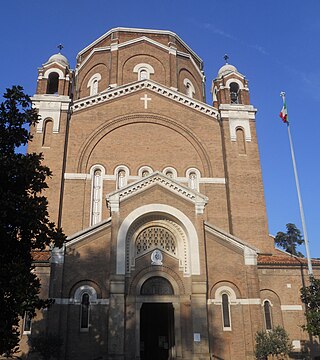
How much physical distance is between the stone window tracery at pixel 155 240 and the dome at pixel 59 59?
53.7 feet

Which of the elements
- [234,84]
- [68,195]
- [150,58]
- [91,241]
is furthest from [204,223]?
[150,58]

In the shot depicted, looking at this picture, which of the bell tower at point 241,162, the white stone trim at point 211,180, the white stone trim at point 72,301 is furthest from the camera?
the white stone trim at point 211,180

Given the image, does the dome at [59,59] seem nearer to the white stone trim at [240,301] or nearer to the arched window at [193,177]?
the arched window at [193,177]

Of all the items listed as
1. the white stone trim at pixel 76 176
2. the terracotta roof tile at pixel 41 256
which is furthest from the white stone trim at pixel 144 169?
the terracotta roof tile at pixel 41 256

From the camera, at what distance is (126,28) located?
38.2 meters

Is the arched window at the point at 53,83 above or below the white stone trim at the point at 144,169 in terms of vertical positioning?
above

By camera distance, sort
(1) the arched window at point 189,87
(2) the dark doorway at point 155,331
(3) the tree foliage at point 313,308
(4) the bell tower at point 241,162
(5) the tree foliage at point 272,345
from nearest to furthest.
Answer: (3) the tree foliage at point 313,308 < (5) the tree foliage at point 272,345 < (2) the dark doorway at point 155,331 < (4) the bell tower at point 241,162 < (1) the arched window at point 189,87

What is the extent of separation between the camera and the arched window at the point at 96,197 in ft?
87.8

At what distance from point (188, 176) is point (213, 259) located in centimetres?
792

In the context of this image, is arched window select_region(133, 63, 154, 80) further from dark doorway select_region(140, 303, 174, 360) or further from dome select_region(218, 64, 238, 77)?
dark doorway select_region(140, 303, 174, 360)

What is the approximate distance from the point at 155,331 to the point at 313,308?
9732 millimetres

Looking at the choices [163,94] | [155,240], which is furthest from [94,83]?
[155,240]

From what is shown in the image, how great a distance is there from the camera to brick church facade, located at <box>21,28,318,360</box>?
20.3 metres

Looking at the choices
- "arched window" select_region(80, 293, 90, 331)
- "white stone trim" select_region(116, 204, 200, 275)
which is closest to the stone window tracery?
"white stone trim" select_region(116, 204, 200, 275)
